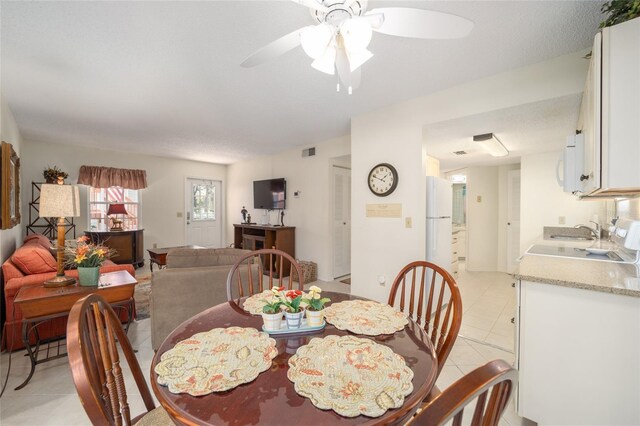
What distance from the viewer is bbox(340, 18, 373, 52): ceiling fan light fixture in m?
1.20

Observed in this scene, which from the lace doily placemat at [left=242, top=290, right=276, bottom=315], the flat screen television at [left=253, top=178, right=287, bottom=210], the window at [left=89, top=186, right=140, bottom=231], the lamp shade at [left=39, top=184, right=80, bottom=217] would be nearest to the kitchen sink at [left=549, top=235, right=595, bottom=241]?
the lace doily placemat at [left=242, top=290, right=276, bottom=315]

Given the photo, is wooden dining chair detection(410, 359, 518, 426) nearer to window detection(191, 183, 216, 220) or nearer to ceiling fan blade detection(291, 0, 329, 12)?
ceiling fan blade detection(291, 0, 329, 12)

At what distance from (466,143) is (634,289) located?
2615 mm

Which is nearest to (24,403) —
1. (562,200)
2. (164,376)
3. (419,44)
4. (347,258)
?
(164,376)

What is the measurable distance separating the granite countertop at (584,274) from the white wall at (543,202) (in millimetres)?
2765

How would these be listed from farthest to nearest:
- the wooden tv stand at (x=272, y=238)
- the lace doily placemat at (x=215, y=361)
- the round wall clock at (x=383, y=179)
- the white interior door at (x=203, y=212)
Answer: the white interior door at (x=203, y=212)
the wooden tv stand at (x=272, y=238)
the round wall clock at (x=383, y=179)
the lace doily placemat at (x=215, y=361)

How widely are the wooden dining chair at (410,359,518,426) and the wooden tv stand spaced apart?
14.7ft

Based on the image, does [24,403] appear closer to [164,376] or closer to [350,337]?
[164,376]

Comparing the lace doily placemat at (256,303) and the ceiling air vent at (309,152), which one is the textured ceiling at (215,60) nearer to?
the ceiling air vent at (309,152)

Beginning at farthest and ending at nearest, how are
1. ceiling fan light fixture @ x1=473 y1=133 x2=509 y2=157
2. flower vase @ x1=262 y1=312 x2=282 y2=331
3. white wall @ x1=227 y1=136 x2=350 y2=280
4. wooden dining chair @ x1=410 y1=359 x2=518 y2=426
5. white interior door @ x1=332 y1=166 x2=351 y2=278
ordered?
white interior door @ x1=332 y1=166 x2=351 y2=278 → white wall @ x1=227 y1=136 x2=350 y2=280 → ceiling fan light fixture @ x1=473 y1=133 x2=509 y2=157 → flower vase @ x1=262 y1=312 x2=282 y2=331 → wooden dining chair @ x1=410 y1=359 x2=518 y2=426

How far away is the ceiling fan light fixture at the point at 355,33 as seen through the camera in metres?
1.20

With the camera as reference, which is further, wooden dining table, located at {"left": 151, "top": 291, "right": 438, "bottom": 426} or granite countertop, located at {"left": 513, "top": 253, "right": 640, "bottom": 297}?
granite countertop, located at {"left": 513, "top": 253, "right": 640, "bottom": 297}

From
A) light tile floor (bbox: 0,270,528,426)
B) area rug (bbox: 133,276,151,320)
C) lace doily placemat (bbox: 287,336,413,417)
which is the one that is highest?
lace doily placemat (bbox: 287,336,413,417)

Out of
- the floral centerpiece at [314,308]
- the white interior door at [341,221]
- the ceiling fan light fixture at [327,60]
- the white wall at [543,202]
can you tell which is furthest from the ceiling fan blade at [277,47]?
the white wall at [543,202]
